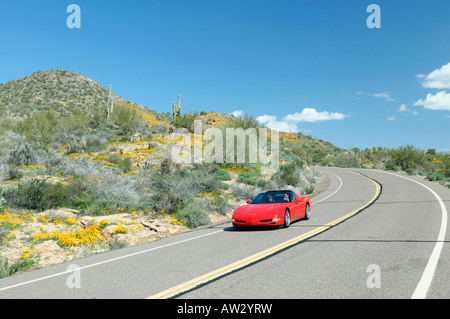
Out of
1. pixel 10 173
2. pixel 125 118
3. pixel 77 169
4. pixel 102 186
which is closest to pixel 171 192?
pixel 102 186

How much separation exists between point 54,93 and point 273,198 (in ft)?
198

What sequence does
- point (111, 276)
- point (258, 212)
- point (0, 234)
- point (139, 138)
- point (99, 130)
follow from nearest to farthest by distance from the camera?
point (111, 276) < point (0, 234) < point (258, 212) < point (139, 138) < point (99, 130)

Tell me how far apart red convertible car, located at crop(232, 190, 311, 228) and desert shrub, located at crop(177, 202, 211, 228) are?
2.08 meters

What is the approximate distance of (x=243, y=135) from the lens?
3036 cm

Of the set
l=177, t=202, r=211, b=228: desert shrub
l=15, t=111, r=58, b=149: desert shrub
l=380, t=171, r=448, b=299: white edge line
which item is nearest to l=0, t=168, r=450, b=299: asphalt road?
l=380, t=171, r=448, b=299: white edge line

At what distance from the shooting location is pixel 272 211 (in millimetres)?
10953

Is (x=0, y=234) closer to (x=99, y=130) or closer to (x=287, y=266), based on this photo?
(x=287, y=266)

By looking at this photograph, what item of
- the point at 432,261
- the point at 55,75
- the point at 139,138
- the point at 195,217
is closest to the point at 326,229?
the point at 432,261

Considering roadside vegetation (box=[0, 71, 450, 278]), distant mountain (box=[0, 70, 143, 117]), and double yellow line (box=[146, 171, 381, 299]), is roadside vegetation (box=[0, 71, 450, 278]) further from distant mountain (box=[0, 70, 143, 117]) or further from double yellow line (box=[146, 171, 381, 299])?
distant mountain (box=[0, 70, 143, 117])

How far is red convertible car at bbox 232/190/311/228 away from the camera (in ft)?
35.6

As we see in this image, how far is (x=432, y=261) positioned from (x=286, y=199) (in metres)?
6.09

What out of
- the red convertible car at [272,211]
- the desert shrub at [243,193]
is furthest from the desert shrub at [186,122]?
the red convertible car at [272,211]

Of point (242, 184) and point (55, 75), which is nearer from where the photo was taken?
point (242, 184)

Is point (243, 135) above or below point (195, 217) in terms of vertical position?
above
